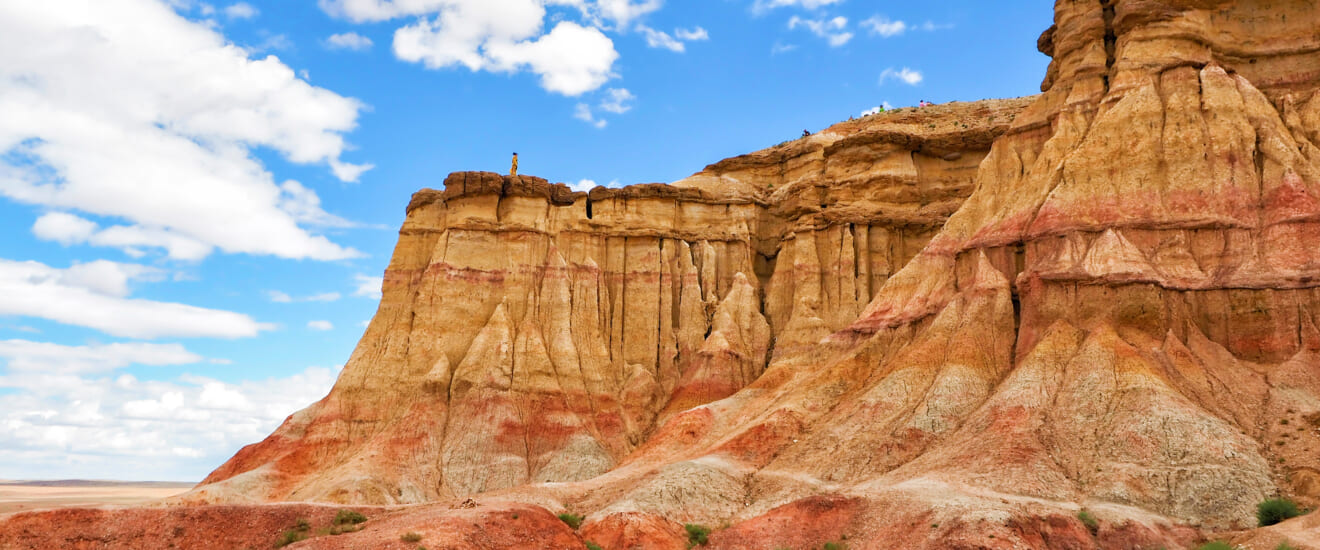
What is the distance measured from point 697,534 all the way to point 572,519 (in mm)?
4905

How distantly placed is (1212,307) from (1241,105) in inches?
393

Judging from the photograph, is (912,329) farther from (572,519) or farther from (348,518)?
(348,518)

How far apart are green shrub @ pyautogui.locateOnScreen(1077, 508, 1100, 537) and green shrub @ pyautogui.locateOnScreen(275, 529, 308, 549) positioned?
26.0 meters

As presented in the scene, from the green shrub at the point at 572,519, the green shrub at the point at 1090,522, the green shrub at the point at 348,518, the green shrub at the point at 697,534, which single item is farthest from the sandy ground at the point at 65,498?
the green shrub at the point at 1090,522

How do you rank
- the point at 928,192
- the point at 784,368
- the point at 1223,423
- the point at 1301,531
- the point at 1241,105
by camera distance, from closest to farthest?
1. the point at 1301,531
2. the point at 1223,423
3. the point at 1241,105
4. the point at 784,368
5. the point at 928,192

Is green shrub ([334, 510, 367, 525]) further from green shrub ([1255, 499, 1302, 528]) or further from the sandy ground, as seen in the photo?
green shrub ([1255, 499, 1302, 528])

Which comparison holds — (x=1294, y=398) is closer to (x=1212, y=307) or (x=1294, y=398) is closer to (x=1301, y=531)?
(x=1212, y=307)

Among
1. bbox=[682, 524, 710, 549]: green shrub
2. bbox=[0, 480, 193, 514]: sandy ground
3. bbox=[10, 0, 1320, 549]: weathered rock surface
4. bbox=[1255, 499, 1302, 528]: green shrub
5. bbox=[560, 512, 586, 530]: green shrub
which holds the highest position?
bbox=[10, 0, 1320, 549]: weathered rock surface

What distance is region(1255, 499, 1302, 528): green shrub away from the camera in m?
30.4

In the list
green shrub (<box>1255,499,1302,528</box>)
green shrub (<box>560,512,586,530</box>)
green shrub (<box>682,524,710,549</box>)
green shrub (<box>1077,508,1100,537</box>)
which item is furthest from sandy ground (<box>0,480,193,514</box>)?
green shrub (<box>1255,499,1302,528</box>)

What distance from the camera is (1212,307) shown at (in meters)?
39.7

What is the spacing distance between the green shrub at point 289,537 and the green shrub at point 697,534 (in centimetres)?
1356

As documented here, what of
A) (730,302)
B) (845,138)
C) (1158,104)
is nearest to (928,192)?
(845,138)

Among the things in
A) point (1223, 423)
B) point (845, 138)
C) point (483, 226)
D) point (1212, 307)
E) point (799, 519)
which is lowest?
point (799, 519)
